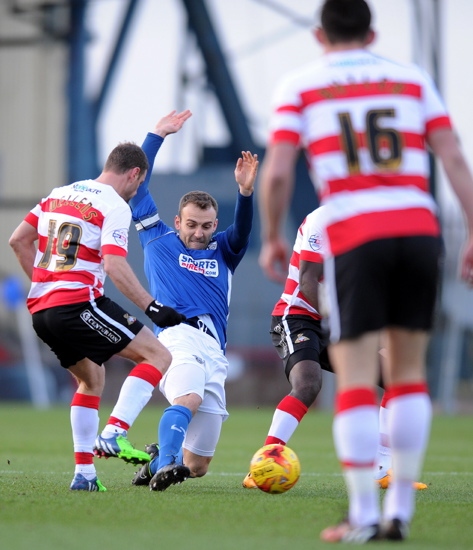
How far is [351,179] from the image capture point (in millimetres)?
4500

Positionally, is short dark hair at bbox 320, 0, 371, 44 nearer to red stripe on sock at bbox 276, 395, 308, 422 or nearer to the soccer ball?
the soccer ball

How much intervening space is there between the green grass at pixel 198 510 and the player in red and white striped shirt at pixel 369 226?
40 centimetres

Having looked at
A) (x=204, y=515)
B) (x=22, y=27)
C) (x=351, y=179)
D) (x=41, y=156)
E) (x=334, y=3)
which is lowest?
(x=204, y=515)

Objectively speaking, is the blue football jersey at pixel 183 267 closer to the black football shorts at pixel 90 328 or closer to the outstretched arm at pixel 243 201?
the outstretched arm at pixel 243 201

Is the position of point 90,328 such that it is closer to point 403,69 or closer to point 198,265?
point 198,265

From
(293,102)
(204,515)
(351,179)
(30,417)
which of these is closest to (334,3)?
(293,102)

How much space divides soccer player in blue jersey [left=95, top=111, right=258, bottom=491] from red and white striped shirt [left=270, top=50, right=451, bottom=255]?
2587 mm

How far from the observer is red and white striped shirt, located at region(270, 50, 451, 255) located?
4.47 meters

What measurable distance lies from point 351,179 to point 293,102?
388mm

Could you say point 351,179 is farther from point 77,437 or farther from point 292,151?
point 77,437

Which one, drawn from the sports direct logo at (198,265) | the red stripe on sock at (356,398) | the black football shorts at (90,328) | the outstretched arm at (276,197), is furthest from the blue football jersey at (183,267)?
the red stripe on sock at (356,398)

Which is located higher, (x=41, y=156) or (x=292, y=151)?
(x=41, y=156)

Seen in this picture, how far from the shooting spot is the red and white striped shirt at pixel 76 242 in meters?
6.32

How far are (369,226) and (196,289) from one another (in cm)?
303
